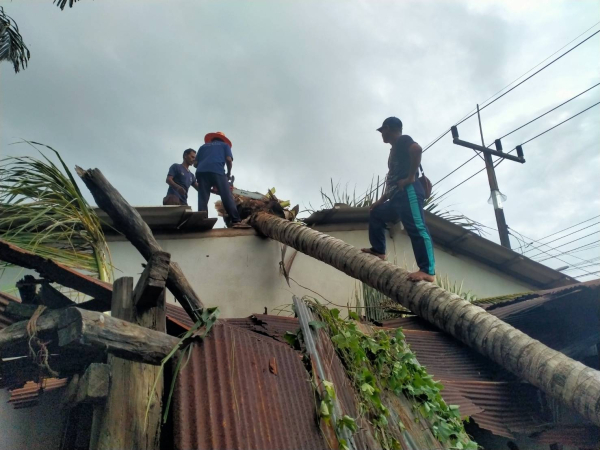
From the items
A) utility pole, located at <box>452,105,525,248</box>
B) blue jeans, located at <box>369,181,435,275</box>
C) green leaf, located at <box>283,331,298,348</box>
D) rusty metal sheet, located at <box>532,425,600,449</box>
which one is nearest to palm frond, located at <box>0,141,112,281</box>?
green leaf, located at <box>283,331,298,348</box>

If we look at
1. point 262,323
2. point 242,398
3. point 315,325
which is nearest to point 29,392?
point 262,323

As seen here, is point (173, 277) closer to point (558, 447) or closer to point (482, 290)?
point (558, 447)

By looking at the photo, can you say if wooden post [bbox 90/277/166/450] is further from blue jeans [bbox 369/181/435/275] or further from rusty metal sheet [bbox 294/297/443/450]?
blue jeans [bbox 369/181/435/275]

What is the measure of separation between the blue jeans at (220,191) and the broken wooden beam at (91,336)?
5017mm

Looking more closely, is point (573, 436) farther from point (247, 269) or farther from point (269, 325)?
point (247, 269)

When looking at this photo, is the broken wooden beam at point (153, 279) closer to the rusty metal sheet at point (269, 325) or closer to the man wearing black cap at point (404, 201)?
the rusty metal sheet at point (269, 325)

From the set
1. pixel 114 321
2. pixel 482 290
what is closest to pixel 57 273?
pixel 114 321

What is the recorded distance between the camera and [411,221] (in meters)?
4.95

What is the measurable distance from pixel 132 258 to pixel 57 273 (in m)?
4.11

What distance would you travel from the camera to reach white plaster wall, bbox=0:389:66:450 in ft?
12.6

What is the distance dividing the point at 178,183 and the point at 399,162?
435cm

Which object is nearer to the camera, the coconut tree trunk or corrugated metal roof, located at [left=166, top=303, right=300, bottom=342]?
the coconut tree trunk

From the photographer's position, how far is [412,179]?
504 cm

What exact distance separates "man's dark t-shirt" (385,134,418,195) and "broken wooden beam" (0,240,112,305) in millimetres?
3353
